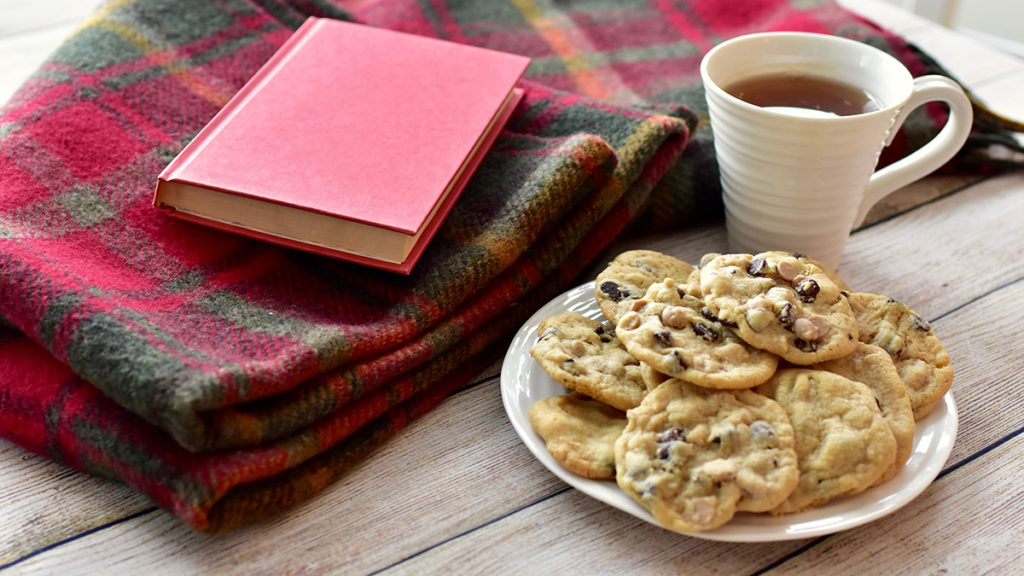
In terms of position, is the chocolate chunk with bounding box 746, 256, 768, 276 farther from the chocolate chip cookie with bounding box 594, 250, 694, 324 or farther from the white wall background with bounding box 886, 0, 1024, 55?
the white wall background with bounding box 886, 0, 1024, 55

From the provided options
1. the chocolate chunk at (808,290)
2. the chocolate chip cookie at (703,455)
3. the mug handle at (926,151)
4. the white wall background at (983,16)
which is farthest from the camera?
the white wall background at (983,16)

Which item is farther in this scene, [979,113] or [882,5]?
[882,5]

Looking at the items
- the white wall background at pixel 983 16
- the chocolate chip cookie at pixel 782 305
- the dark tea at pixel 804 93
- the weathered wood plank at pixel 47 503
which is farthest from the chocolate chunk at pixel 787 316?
the white wall background at pixel 983 16

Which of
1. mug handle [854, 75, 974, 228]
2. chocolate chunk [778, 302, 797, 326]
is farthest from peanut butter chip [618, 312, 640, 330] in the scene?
mug handle [854, 75, 974, 228]

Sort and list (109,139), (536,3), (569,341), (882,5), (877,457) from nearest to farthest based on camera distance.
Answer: (877,457) → (569,341) → (109,139) → (536,3) → (882,5)

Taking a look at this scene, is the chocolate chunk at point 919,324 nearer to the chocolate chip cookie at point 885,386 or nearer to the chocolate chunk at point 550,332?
the chocolate chip cookie at point 885,386

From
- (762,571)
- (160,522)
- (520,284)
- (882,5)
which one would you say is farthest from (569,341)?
(882,5)

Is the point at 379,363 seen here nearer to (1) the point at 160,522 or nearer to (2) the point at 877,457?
(1) the point at 160,522
